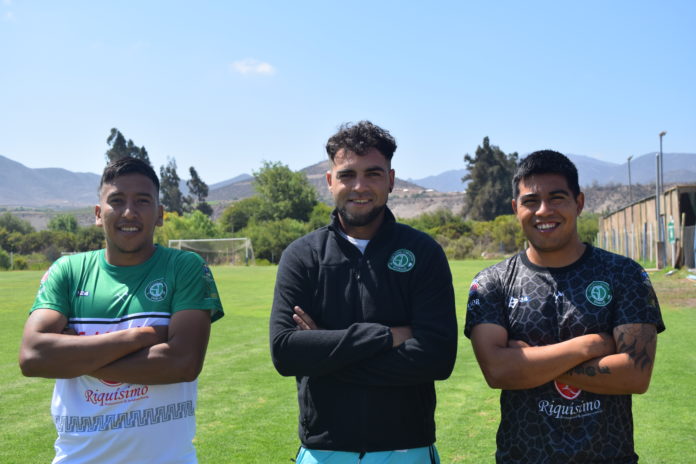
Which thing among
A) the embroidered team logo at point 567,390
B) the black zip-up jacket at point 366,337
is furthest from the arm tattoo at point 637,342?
the black zip-up jacket at point 366,337

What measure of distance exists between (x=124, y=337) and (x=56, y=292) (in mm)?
469

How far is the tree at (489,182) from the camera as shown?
9200cm

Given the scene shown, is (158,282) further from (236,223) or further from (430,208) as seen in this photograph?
(430,208)

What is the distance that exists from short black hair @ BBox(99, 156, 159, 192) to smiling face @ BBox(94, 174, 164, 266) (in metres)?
0.02

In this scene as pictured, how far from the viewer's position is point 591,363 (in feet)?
9.81

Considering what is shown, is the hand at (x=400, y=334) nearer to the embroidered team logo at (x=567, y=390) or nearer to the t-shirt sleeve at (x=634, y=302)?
the embroidered team logo at (x=567, y=390)

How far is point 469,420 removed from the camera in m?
6.64

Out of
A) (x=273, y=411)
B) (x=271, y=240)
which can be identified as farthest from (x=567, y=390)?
(x=271, y=240)

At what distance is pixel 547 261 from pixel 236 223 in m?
72.7

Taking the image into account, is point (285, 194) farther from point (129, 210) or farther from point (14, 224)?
point (129, 210)

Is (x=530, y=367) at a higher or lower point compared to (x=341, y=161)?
lower

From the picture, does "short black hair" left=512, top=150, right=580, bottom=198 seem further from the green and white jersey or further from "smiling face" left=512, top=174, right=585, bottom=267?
the green and white jersey

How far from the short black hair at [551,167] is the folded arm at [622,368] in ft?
2.39

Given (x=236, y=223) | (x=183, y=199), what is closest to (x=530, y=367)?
(x=236, y=223)
